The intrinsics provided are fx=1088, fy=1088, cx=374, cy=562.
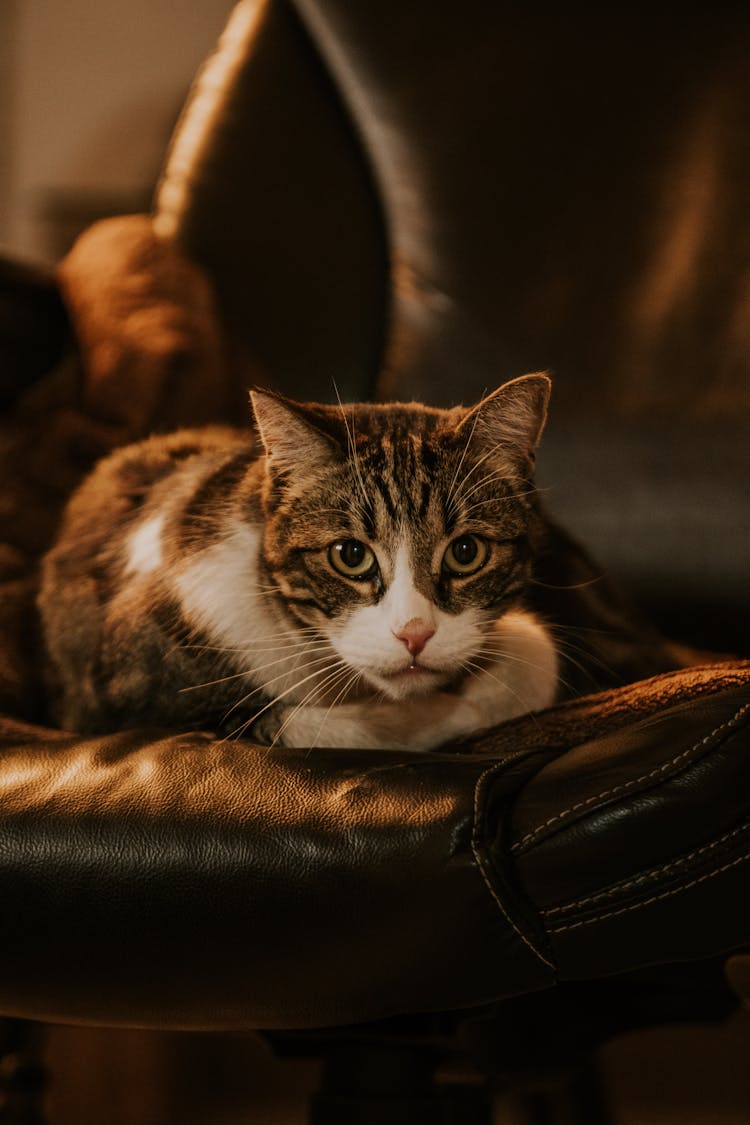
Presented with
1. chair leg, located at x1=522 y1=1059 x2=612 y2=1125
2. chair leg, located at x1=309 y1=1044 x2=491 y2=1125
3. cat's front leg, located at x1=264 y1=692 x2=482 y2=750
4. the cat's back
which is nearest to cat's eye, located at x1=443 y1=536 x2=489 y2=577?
cat's front leg, located at x1=264 y1=692 x2=482 y2=750

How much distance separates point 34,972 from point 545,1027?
44 cm

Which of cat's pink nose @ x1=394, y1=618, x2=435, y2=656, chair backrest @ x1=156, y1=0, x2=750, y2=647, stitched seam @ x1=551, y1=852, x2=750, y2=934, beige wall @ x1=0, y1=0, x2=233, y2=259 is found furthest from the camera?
beige wall @ x1=0, y1=0, x2=233, y2=259

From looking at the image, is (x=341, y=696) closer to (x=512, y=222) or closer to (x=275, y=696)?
(x=275, y=696)

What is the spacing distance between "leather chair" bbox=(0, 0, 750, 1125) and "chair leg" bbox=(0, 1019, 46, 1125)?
1.07ft

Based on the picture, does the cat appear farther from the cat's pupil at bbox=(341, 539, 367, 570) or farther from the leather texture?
the leather texture

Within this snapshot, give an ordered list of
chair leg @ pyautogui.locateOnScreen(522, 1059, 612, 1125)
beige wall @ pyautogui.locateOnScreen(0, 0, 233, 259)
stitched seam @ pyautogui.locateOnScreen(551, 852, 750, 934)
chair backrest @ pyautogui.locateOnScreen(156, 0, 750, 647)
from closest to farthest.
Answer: stitched seam @ pyautogui.locateOnScreen(551, 852, 750, 934) → chair leg @ pyautogui.locateOnScreen(522, 1059, 612, 1125) → chair backrest @ pyautogui.locateOnScreen(156, 0, 750, 647) → beige wall @ pyautogui.locateOnScreen(0, 0, 233, 259)

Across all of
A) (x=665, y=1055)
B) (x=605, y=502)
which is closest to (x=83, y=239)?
(x=605, y=502)

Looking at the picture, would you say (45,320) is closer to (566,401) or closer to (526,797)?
(566,401)

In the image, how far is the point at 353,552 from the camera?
38.7 inches

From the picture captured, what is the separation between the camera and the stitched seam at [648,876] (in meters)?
0.68

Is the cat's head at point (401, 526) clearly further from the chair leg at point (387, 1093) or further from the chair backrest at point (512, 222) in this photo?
the chair backrest at point (512, 222)

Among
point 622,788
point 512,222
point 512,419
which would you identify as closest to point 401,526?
point 512,419

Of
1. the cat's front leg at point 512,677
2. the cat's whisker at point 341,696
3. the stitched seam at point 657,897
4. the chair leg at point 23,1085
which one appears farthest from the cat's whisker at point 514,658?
the chair leg at point 23,1085

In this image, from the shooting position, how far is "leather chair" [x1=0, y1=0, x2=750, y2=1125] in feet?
2.33
